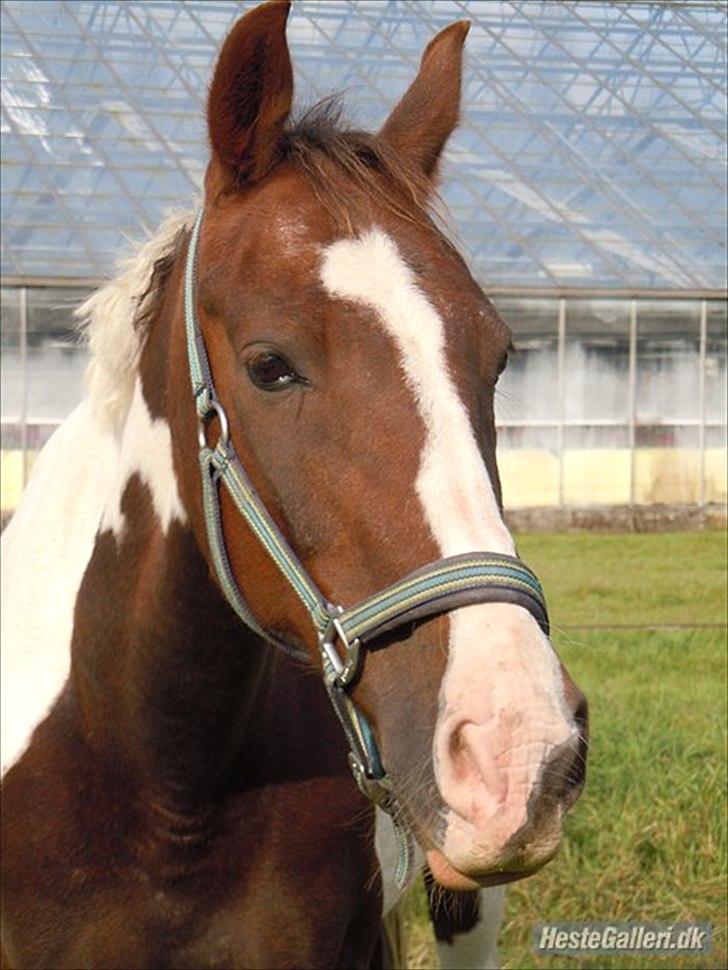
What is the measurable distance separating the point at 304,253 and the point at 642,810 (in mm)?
3135

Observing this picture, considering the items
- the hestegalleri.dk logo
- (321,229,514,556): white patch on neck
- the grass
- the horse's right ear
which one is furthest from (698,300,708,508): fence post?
(321,229,514,556): white patch on neck

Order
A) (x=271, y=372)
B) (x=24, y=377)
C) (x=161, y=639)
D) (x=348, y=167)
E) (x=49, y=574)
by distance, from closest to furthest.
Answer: (x=271, y=372) < (x=348, y=167) < (x=161, y=639) < (x=49, y=574) < (x=24, y=377)

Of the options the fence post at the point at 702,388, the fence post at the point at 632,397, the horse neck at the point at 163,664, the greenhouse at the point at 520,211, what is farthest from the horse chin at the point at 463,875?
the fence post at the point at 702,388

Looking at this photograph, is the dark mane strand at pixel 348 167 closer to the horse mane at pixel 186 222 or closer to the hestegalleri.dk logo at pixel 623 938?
the horse mane at pixel 186 222

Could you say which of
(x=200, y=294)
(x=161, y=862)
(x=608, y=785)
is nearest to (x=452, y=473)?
(x=200, y=294)

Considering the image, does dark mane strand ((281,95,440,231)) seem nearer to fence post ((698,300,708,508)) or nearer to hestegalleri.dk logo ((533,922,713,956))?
hestegalleri.dk logo ((533,922,713,956))

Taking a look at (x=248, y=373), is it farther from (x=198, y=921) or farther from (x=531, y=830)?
(x=198, y=921)

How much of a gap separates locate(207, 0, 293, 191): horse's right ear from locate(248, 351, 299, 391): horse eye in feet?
1.03

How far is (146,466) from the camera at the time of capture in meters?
2.35

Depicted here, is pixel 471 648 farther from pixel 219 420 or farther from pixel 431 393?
pixel 219 420

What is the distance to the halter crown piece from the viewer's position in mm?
1722

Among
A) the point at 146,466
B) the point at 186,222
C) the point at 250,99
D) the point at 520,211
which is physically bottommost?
the point at 146,466

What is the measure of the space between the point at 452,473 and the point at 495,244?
12.8 metres

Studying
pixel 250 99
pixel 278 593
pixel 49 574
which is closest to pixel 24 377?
pixel 49 574
